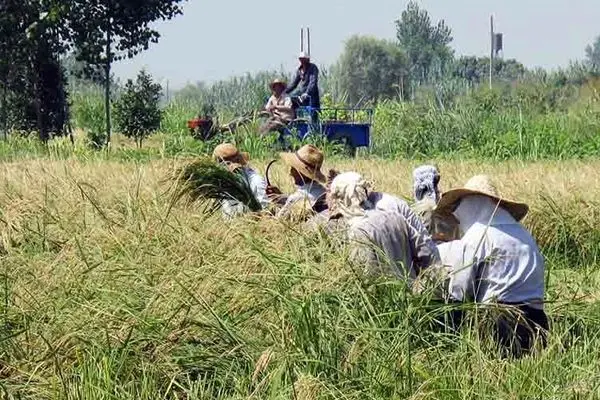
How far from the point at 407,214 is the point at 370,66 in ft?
172

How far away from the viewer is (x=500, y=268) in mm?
5684

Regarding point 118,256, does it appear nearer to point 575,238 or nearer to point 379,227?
point 379,227

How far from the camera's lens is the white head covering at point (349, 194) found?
20.5 ft

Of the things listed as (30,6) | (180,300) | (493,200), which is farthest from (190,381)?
(30,6)

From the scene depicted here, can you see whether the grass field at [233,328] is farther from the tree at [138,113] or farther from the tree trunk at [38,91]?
the tree at [138,113]

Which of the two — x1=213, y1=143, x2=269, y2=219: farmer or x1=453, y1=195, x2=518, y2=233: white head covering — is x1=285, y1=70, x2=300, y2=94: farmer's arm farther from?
x1=453, y1=195, x2=518, y2=233: white head covering

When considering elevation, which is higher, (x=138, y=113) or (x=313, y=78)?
(x=313, y=78)

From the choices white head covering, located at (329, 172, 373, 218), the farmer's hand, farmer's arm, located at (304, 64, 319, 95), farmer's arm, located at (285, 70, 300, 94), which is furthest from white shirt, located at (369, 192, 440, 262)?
farmer's arm, located at (285, 70, 300, 94)

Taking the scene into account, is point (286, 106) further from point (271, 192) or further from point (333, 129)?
point (271, 192)

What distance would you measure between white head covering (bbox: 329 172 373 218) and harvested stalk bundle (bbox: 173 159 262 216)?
115 centimetres

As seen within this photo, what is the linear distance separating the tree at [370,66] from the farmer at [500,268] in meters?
48.0

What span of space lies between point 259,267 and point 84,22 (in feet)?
54.9

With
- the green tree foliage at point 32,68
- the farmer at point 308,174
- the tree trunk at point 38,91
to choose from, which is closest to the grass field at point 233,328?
the farmer at point 308,174

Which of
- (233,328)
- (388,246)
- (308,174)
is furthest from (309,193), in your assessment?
(233,328)
